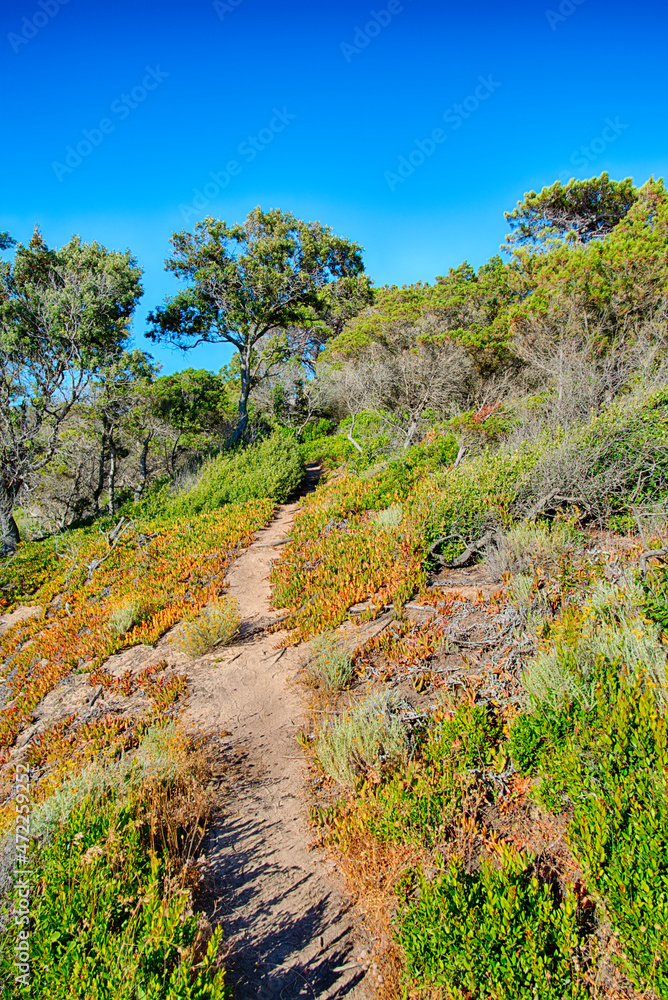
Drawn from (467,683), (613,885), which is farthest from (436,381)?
(613,885)

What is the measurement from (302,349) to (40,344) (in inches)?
532

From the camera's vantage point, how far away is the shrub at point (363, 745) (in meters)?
3.83

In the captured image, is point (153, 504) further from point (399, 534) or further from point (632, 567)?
point (632, 567)

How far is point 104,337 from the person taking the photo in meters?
18.3

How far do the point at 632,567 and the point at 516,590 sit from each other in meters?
1.15

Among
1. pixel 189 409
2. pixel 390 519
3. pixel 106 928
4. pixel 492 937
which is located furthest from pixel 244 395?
pixel 492 937

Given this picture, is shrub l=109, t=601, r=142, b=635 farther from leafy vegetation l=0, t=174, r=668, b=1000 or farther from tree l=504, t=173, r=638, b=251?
tree l=504, t=173, r=638, b=251

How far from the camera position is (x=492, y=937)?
231 cm

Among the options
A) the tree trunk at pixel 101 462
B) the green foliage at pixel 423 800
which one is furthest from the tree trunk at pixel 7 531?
the green foliage at pixel 423 800

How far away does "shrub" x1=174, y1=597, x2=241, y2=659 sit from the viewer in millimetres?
6824

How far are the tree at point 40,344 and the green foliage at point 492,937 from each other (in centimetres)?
1801

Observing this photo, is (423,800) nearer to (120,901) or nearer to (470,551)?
(120,901)

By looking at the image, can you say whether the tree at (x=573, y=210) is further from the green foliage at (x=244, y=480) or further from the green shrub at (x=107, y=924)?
the green shrub at (x=107, y=924)

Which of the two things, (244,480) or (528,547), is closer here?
(528,547)
